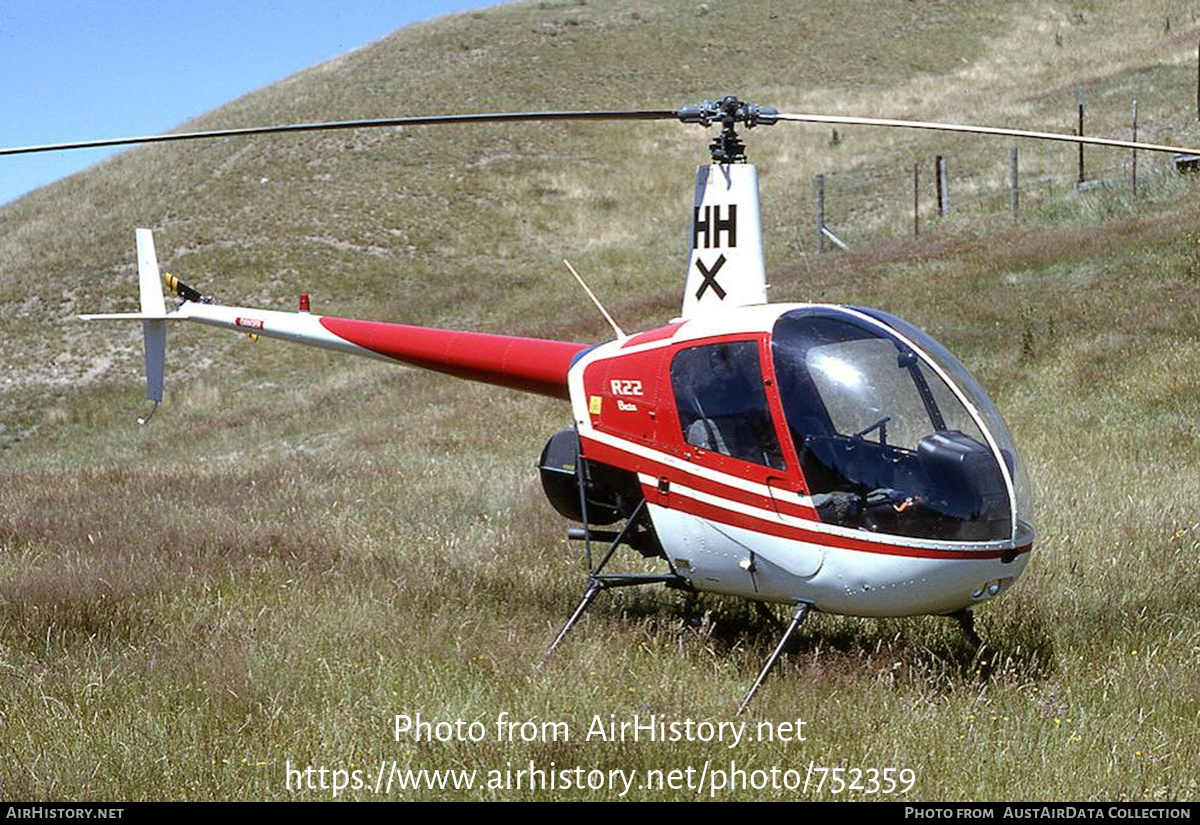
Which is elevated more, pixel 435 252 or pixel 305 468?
pixel 435 252

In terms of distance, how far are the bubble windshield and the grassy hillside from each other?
872 millimetres

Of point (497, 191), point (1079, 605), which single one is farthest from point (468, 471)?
point (497, 191)

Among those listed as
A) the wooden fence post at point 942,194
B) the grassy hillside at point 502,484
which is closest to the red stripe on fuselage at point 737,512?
the grassy hillside at point 502,484

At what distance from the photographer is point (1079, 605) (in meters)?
6.30

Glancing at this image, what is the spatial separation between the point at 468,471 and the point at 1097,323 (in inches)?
354

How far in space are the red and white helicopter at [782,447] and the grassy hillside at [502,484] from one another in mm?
525

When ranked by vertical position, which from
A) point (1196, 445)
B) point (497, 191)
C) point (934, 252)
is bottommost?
point (1196, 445)

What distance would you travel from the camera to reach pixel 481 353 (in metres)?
7.38

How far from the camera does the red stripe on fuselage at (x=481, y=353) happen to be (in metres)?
6.96

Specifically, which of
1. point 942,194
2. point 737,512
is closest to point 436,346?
point 737,512

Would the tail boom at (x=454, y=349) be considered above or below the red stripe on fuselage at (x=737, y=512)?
above

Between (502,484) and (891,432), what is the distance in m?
6.19

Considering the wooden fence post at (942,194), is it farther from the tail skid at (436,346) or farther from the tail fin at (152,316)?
the tail skid at (436,346)
